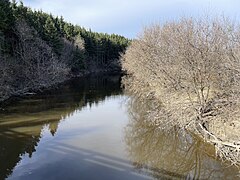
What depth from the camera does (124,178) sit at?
14.7 m

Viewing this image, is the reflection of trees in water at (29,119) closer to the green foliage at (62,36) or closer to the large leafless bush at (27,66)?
the large leafless bush at (27,66)

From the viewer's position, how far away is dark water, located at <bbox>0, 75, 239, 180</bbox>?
15.4 meters

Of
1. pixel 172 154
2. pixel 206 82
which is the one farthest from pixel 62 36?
pixel 172 154

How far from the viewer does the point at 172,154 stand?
60.6ft

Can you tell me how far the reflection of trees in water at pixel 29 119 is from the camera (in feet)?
59.8

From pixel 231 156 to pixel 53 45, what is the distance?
4836 centimetres

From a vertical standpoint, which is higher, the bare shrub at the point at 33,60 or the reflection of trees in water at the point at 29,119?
Answer: the bare shrub at the point at 33,60

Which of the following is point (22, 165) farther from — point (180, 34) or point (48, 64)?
point (48, 64)

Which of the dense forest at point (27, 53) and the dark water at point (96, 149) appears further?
the dense forest at point (27, 53)

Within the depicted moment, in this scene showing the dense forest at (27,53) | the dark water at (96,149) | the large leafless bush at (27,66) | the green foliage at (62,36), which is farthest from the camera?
the green foliage at (62,36)

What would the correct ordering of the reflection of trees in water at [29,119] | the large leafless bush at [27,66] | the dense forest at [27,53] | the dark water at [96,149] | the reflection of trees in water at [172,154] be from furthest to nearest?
1. the dense forest at [27,53]
2. the large leafless bush at [27,66]
3. the reflection of trees in water at [29,119]
4. the reflection of trees in water at [172,154]
5. the dark water at [96,149]

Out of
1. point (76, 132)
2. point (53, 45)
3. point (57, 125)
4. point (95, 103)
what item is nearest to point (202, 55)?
point (76, 132)

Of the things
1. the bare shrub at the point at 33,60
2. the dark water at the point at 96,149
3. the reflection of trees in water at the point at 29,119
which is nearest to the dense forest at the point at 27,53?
the bare shrub at the point at 33,60

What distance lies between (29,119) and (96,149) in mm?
9582
